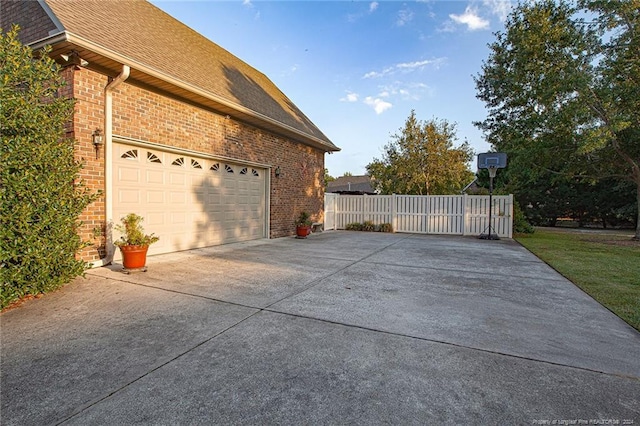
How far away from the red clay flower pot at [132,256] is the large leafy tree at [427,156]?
660 inches

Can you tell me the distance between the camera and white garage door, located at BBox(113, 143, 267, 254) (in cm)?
572

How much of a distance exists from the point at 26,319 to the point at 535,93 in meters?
14.4

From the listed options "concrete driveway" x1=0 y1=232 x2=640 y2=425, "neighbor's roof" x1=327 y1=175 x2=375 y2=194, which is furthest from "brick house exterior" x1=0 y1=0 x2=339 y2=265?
"neighbor's roof" x1=327 y1=175 x2=375 y2=194

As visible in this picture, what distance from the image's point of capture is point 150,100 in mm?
6004

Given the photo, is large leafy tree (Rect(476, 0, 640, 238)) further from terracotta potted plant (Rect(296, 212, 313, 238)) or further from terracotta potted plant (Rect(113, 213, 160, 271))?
terracotta potted plant (Rect(113, 213, 160, 271))

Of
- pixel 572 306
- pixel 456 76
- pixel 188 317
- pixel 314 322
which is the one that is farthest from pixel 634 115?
pixel 188 317

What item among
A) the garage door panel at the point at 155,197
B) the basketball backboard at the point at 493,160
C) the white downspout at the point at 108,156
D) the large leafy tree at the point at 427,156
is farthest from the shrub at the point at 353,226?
the white downspout at the point at 108,156

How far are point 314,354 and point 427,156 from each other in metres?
18.4

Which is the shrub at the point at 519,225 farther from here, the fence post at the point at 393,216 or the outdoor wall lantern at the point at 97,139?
the outdoor wall lantern at the point at 97,139

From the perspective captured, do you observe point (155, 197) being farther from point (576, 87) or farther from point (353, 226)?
point (576, 87)

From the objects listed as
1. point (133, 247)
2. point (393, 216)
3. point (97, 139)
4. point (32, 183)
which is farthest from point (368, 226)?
point (32, 183)

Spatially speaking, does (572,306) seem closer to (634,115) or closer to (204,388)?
(204,388)

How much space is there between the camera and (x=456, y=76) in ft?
38.1

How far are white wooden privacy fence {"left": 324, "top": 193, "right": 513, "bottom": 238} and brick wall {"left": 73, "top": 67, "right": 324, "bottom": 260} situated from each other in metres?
2.04
